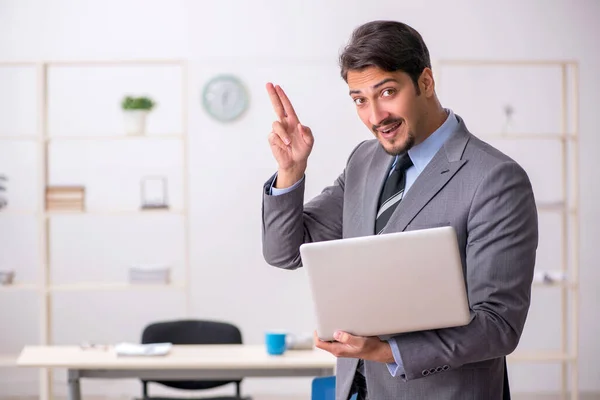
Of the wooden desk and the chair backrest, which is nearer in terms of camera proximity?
the wooden desk

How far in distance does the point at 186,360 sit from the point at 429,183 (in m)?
2.19

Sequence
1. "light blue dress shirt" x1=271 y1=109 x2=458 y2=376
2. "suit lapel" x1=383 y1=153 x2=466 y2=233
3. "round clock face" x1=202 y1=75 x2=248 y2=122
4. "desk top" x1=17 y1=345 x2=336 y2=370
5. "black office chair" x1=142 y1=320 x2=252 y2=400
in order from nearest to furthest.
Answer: "suit lapel" x1=383 y1=153 x2=466 y2=233 → "light blue dress shirt" x1=271 y1=109 x2=458 y2=376 → "desk top" x1=17 y1=345 x2=336 y2=370 → "black office chair" x1=142 y1=320 x2=252 y2=400 → "round clock face" x1=202 y1=75 x2=248 y2=122

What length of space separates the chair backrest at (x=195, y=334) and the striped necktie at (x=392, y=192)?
7.83 ft

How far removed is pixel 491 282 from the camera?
155cm

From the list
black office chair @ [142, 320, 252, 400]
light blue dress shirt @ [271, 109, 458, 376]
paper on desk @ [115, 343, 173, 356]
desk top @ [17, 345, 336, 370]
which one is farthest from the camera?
black office chair @ [142, 320, 252, 400]

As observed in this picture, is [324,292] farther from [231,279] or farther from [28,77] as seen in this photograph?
[28,77]

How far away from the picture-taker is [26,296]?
5.55 m

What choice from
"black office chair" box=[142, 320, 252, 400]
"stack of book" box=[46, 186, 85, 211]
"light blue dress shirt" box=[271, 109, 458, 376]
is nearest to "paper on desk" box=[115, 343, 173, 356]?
"black office chair" box=[142, 320, 252, 400]

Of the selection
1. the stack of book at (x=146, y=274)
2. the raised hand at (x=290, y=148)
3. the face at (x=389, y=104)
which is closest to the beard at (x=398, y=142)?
the face at (x=389, y=104)

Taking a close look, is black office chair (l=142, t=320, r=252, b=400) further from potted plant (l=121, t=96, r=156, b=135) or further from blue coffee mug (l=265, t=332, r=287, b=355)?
potted plant (l=121, t=96, r=156, b=135)

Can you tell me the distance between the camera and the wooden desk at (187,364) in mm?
3537

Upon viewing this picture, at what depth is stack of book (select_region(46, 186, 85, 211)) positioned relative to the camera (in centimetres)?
469

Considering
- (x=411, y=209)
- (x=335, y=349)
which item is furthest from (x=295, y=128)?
(x=335, y=349)

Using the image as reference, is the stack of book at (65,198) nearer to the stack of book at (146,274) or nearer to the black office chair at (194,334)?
the stack of book at (146,274)
